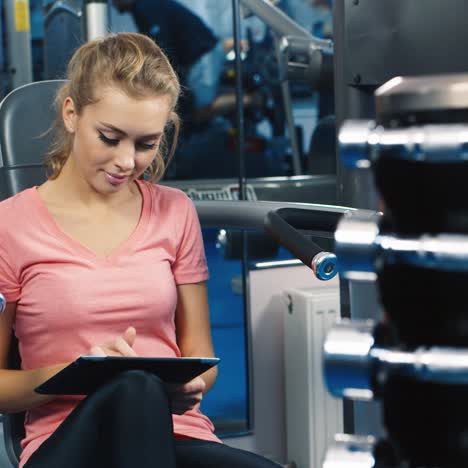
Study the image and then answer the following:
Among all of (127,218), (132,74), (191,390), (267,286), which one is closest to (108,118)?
(132,74)

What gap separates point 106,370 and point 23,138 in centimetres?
65

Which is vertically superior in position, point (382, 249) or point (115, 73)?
point (115, 73)

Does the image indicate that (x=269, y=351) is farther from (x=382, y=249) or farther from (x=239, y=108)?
(x=382, y=249)

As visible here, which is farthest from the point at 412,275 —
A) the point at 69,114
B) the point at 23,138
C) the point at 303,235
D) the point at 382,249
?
the point at 23,138

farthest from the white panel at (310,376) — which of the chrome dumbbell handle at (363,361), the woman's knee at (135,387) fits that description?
the chrome dumbbell handle at (363,361)

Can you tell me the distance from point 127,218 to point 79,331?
0.75ft

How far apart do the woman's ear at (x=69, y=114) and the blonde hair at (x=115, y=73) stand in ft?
0.04

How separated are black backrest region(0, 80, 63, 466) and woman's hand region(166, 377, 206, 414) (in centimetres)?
56

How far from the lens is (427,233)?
1.21 ft

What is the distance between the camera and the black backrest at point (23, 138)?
5.55 ft

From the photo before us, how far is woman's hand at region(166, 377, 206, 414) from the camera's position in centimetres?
134

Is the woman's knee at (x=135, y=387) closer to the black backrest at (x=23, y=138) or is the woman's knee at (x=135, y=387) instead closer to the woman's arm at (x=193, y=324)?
the woman's arm at (x=193, y=324)

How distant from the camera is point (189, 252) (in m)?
1.59

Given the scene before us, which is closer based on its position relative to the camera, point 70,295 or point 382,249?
point 382,249
